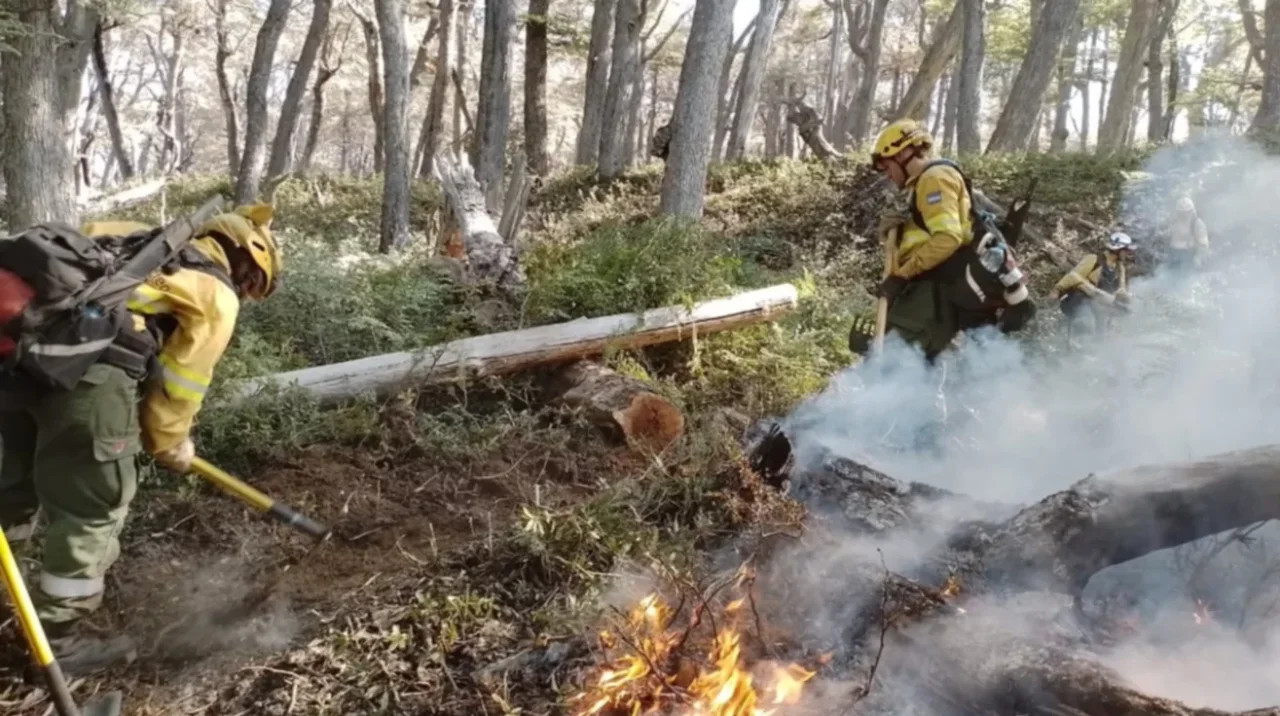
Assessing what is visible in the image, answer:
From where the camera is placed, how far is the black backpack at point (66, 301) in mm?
3023

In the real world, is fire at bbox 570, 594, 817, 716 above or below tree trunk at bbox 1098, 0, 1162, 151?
below

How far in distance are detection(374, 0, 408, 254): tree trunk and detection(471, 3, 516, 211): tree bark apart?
101 centimetres

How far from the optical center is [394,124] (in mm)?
11148

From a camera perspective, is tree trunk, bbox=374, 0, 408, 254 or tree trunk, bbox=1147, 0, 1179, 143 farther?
tree trunk, bbox=1147, 0, 1179, 143

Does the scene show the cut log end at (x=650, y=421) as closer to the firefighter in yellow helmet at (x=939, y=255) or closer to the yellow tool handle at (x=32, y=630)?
the firefighter in yellow helmet at (x=939, y=255)

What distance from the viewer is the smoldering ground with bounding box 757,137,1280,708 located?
11.3 ft

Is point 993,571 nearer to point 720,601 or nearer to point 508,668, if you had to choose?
point 720,601

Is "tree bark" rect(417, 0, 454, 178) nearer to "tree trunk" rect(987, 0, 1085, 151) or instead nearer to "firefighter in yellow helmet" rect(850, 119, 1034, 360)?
"tree trunk" rect(987, 0, 1085, 151)

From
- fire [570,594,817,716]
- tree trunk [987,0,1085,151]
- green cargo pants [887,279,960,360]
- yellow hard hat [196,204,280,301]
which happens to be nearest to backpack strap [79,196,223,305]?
yellow hard hat [196,204,280,301]

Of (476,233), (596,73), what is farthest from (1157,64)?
(476,233)

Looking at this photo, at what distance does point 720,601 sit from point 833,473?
1232 millimetres

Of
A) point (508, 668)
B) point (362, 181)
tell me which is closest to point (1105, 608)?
point (508, 668)

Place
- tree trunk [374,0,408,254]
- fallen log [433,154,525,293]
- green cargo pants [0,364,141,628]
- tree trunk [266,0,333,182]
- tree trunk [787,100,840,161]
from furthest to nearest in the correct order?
tree trunk [266,0,333,182] < tree trunk [787,100,840,161] < tree trunk [374,0,408,254] < fallen log [433,154,525,293] < green cargo pants [0,364,141,628]

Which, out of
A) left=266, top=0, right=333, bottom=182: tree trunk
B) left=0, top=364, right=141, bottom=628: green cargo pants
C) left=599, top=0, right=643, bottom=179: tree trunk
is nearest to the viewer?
left=0, top=364, right=141, bottom=628: green cargo pants
